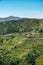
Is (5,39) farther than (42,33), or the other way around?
(42,33)

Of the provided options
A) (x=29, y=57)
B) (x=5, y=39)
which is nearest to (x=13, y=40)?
(x=5, y=39)

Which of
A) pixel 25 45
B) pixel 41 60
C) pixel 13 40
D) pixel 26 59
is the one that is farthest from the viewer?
pixel 13 40

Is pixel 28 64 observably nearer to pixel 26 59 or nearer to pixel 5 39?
pixel 26 59

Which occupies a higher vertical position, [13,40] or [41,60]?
[41,60]

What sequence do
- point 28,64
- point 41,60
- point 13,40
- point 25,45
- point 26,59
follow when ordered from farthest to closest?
point 13,40 < point 25,45 < point 26,59 < point 28,64 < point 41,60

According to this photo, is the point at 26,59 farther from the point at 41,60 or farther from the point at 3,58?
the point at 41,60

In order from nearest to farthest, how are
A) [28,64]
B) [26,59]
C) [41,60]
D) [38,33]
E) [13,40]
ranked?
[41,60] → [28,64] → [26,59] → [13,40] → [38,33]

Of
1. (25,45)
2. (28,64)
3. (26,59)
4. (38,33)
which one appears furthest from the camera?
(38,33)

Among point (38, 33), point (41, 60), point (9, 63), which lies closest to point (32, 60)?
point (9, 63)

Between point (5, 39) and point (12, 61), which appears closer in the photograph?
point (12, 61)
